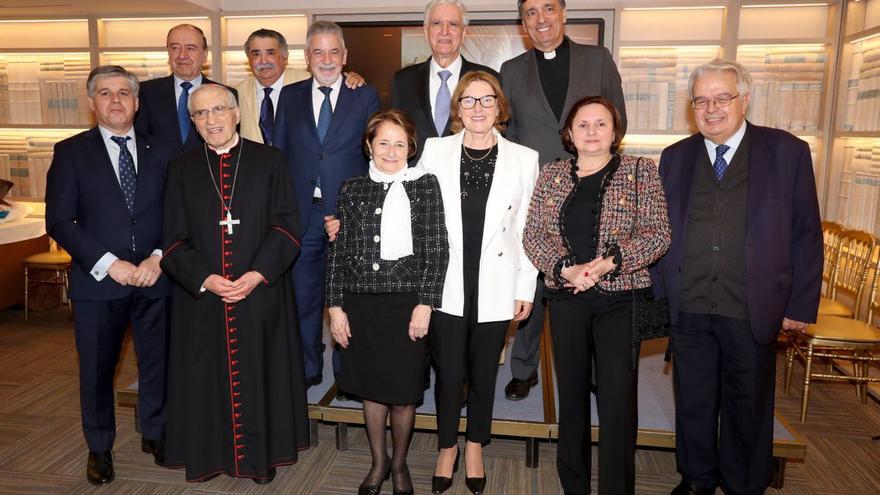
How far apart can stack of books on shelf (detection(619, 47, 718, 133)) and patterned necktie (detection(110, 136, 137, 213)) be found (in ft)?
13.7

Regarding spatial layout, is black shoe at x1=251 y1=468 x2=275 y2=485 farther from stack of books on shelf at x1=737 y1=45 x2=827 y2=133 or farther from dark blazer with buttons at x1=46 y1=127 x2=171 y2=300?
stack of books on shelf at x1=737 y1=45 x2=827 y2=133

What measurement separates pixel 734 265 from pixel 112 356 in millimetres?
2905

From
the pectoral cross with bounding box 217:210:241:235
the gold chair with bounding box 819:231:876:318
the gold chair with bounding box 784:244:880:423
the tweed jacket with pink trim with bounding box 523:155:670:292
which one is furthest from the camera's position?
the gold chair with bounding box 819:231:876:318

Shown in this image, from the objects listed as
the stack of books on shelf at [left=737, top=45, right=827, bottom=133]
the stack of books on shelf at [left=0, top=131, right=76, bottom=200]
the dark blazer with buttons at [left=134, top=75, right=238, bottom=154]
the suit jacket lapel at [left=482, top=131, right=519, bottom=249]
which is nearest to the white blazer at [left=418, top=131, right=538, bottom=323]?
the suit jacket lapel at [left=482, top=131, right=519, bottom=249]

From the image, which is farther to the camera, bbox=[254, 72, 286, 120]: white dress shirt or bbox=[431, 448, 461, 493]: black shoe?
bbox=[254, 72, 286, 120]: white dress shirt

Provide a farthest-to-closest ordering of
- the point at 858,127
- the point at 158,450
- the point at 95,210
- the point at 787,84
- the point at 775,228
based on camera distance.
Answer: the point at 787,84, the point at 858,127, the point at 158,450, the point at 95,210, the point at 775,228

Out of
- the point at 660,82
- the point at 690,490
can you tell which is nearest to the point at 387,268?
the point at 690,490

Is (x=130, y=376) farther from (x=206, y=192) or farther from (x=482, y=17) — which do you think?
(x=482, y=17)

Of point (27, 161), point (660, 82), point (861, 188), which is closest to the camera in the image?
point (861, 188)

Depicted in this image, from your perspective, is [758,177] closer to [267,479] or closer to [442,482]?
[442,482]

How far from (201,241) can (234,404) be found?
2.52 feet

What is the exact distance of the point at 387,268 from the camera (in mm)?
2703

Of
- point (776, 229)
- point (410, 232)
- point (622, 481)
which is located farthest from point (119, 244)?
Result: point (776, 229)

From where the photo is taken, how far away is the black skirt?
2.75 meters
